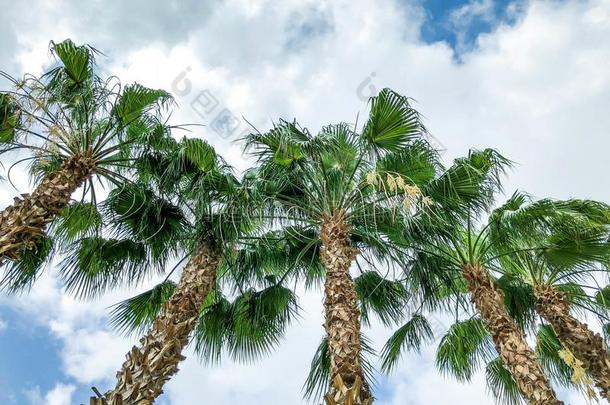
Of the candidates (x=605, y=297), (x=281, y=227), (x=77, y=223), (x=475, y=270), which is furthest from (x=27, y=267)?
(x=605, y=297)

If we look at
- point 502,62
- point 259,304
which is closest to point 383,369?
point 259,304

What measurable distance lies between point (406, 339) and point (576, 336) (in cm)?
229

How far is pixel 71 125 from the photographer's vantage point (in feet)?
18.5

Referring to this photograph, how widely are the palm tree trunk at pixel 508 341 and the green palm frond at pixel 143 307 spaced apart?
14.3 ft

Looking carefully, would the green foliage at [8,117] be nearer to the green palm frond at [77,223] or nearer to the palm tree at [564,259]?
the green palm frond at [77,223]

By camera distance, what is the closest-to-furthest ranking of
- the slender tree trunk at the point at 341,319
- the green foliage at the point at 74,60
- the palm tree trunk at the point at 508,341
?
the slender tree trunk at the point at 341,319 → the palm tree trunk at the point at 508,341 → the green foliage at the point at 74,60

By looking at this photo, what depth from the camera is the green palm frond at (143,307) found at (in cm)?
652

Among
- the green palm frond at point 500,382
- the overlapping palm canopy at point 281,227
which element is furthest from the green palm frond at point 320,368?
the green palm frond at point 500,382

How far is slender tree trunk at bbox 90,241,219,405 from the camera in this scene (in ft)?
13.9

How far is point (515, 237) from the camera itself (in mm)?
6277

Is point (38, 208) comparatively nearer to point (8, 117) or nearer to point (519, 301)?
point (8, 117)

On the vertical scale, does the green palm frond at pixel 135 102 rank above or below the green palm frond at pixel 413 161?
above

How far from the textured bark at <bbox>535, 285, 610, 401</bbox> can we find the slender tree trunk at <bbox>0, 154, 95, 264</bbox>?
258 inches

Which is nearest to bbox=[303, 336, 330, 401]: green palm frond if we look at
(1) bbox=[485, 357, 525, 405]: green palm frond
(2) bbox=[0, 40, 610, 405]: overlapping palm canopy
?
(2) bbox=[0, 40, 610, 405]: overlapping palm canopy
